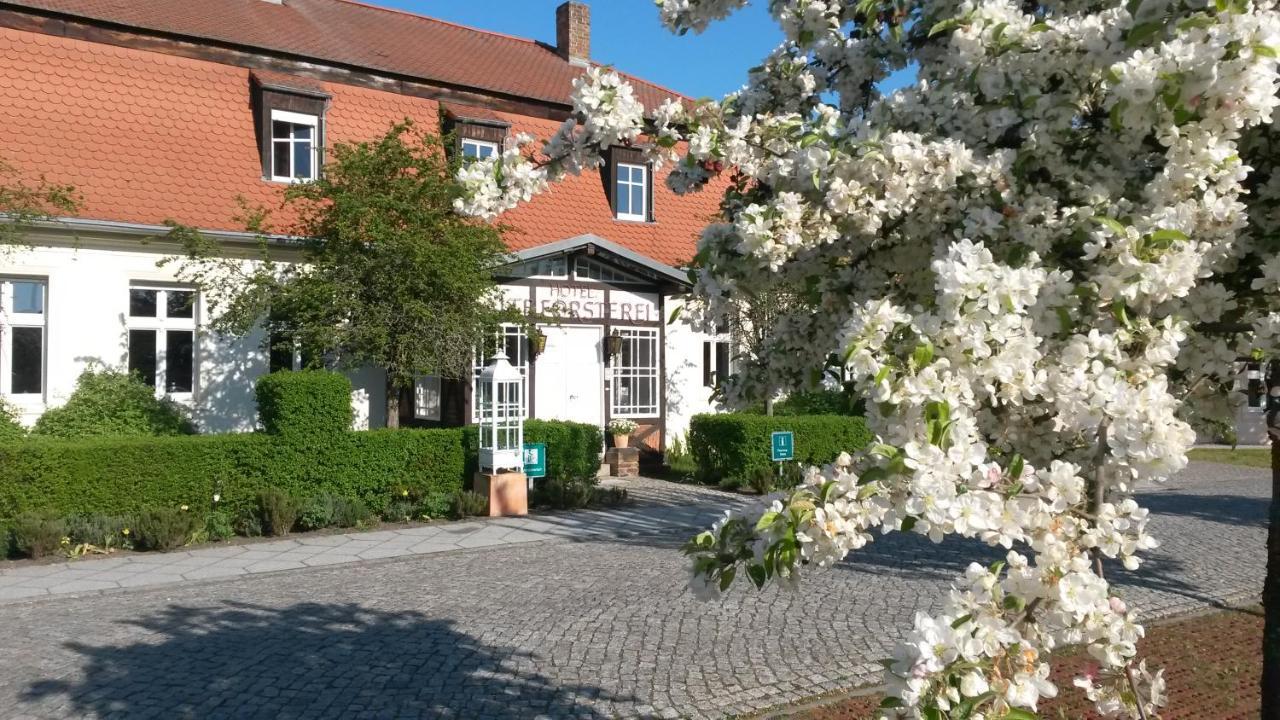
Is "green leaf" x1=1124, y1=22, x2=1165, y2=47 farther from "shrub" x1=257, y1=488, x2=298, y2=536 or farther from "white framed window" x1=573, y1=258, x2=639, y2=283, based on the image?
"white framed window" x1=573, y1=258, x2=639, y2=283

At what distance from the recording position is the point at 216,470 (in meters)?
10.5

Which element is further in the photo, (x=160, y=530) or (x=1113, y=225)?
(x=160, y=530)

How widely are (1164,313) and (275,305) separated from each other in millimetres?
12197

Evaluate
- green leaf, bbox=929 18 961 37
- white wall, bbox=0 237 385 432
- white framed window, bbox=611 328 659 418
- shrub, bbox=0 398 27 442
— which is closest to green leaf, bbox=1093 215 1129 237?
green leaf, bbox=929 18 961 37

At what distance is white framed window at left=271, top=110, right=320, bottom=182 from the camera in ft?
49.1

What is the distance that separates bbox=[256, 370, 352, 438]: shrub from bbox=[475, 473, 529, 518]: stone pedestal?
1.79 meters

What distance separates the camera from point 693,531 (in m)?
11.0

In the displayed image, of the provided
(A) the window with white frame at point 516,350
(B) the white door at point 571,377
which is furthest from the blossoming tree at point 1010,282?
(B) the white door at point 571,377

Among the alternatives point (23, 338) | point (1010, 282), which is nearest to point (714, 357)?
point (23, 338)

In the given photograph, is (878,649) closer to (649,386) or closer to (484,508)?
(484,508)

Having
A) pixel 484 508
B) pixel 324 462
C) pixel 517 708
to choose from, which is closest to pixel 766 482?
pixel 484 508

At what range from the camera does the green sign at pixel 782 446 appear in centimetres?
1384

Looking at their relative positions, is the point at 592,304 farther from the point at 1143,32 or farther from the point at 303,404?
the point at 1143,32

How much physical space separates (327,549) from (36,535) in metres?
2.57
